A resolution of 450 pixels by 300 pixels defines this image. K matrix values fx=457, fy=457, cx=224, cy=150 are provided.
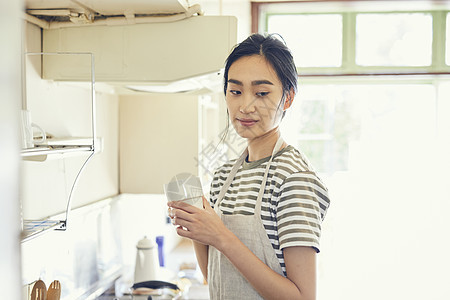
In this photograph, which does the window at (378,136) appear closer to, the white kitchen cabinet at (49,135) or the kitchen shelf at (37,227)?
the white kitchen cabinet at (49,135)

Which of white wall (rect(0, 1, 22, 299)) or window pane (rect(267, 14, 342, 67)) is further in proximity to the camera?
window pane (rect(267, 14, 342, 67))

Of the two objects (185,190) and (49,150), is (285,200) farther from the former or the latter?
(49,150)

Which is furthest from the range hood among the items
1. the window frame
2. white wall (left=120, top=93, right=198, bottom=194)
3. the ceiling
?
the window frame

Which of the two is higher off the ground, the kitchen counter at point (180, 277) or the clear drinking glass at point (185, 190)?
the clear drinking glass at point (185, 190)

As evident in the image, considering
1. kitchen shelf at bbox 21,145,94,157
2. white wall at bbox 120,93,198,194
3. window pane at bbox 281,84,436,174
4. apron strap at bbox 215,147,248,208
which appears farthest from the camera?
window pane at bbox 281,84,436,174

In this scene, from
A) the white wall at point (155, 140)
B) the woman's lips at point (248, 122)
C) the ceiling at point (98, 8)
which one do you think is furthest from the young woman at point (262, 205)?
the white wall at point (155, 140)

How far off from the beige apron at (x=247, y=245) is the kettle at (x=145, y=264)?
907 mm

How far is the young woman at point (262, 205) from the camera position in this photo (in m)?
0.94

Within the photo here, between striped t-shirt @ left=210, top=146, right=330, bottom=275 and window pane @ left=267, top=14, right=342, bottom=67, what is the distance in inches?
99.1

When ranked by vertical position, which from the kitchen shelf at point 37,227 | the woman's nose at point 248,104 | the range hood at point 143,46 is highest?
the range hood at point 143,46

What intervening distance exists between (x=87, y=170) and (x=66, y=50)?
61cm

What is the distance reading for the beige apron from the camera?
1021mm

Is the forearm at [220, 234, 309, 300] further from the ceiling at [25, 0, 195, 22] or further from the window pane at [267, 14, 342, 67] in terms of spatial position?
the window pane at [267, 14, 342, 67]

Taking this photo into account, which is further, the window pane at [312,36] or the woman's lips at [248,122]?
the window pane at [312,36]
